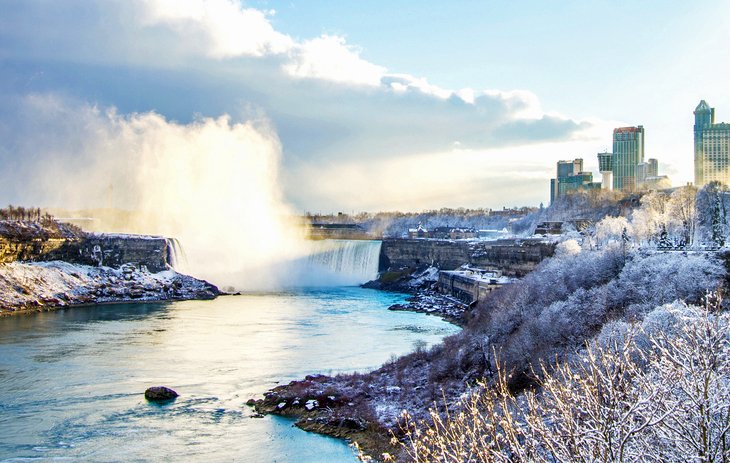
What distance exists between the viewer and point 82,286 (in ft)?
168

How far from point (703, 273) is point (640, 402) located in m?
18.7

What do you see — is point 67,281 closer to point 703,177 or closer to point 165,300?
point 165,300

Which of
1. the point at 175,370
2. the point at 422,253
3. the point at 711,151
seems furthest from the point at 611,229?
the point at 711,151

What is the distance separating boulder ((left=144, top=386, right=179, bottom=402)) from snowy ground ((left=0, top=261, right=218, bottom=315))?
1027 inches

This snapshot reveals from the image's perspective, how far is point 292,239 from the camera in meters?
86.6

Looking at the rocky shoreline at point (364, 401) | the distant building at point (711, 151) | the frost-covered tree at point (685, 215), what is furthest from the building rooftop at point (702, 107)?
the rocky shoreline at point (364, 401)

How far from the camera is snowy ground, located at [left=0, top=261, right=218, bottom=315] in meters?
45.6

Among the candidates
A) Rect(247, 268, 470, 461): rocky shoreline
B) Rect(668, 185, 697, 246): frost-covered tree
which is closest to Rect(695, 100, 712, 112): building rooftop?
Rect(668, 185, 697, 246): frost-covered tree

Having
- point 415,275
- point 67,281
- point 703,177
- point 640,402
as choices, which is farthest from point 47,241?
point 703,177

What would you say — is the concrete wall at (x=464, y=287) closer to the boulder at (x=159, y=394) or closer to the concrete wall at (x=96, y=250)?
the boulder at (x=159, y=394)

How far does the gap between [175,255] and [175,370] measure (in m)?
41.3

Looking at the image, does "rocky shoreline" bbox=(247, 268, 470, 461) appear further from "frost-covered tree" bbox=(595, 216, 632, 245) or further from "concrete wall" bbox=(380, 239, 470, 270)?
"concrete wall" bbox=(380, 239, 470, 270)

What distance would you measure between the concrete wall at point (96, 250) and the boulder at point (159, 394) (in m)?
34.7

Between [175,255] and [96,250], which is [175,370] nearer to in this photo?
[96,250]
